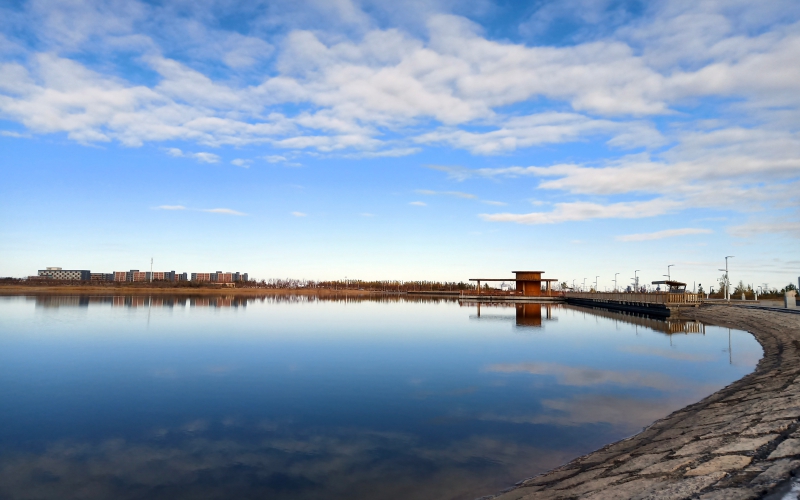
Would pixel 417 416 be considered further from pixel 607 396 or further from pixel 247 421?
pixel 607 396

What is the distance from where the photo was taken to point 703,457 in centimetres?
660

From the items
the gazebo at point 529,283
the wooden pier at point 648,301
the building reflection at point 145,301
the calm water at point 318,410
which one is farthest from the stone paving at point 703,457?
the gazebo at point 529,283

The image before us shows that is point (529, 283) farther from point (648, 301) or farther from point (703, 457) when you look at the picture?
point (703, 457)

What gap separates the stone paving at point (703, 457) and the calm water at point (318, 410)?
0.80 meters

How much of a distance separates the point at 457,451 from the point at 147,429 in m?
6.71

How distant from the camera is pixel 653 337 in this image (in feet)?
98.0

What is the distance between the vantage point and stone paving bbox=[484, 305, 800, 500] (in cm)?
533

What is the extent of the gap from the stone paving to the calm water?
2.61 feet

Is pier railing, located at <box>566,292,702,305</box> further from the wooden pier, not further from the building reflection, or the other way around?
the building reflection

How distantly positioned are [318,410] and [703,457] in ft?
27.8

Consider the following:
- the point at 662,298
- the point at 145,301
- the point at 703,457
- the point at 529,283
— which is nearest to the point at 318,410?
the point at 703,457

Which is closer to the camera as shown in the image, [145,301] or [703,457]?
[703,457]

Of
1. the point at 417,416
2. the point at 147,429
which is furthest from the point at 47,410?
the point at 417,416

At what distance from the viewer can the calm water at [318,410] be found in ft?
26.7
